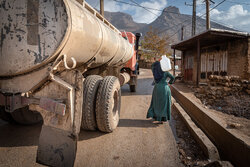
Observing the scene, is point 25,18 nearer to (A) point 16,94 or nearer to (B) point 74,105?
(A) point 16,94

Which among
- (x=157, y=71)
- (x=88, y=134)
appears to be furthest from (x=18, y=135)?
(x=157, y=71)

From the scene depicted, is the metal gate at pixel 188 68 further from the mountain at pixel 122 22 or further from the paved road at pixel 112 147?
the mountain at pixel 122 22

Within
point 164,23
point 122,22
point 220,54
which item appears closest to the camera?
point 220,54

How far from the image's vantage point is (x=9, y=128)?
3.00 m

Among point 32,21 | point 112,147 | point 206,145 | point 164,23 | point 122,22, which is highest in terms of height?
point 122,22

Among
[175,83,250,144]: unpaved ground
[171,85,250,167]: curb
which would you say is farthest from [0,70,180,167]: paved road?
[175,83,250,144]: unpaved ground

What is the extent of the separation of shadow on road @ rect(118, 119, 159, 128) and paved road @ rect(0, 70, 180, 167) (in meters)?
0.02

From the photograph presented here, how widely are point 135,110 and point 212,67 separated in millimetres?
7447

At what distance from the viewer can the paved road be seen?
2.05m

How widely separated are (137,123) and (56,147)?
6.91ft

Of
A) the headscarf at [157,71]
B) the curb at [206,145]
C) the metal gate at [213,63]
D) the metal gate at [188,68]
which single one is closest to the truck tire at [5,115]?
the headscarf at [157,71]

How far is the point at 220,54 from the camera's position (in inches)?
349

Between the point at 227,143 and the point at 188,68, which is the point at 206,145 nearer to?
the point at 227,143

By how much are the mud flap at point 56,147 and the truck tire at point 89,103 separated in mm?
832
